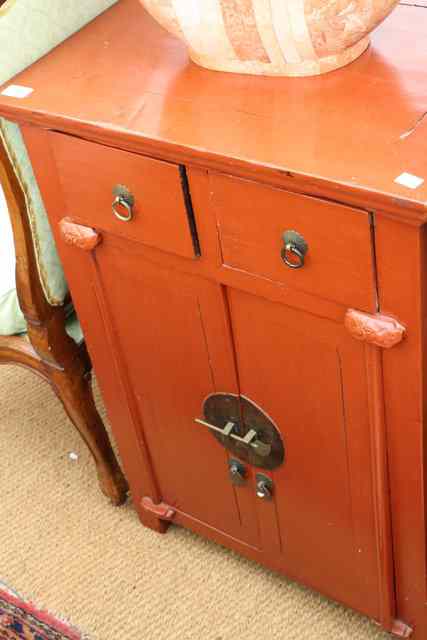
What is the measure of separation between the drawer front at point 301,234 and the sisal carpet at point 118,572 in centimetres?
67

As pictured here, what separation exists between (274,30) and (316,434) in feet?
1.69

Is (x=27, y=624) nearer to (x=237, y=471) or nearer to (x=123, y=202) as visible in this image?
(x=237, y=471)

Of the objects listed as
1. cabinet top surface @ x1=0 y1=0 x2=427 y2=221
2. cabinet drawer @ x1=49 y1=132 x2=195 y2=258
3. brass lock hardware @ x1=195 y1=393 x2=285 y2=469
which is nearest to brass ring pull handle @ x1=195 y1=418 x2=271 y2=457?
brass lock hardware @ x1=195 y1=393 x2=285 y2=469

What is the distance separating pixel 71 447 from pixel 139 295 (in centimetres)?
64

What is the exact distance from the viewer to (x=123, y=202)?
1239 millimetres

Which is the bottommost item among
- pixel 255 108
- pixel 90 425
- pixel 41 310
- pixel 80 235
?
pixel 90 425

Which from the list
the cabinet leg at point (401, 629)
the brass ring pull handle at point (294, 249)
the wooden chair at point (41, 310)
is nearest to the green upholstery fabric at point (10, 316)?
the wooden chair at point (41, 310)

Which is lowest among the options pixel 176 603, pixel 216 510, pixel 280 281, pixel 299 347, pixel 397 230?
pixel 176 603

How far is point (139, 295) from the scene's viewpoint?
138 centimetres

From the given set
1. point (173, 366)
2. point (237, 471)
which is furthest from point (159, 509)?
point (173, 366)

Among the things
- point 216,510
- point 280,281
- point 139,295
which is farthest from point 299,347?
point 216,510

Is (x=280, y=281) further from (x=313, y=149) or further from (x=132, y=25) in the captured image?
(x=132, y=25)

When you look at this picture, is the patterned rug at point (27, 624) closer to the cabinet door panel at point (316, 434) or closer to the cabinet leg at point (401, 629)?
the cabinet door panel at point (316, 434)

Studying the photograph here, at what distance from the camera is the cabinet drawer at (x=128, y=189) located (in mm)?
1186
